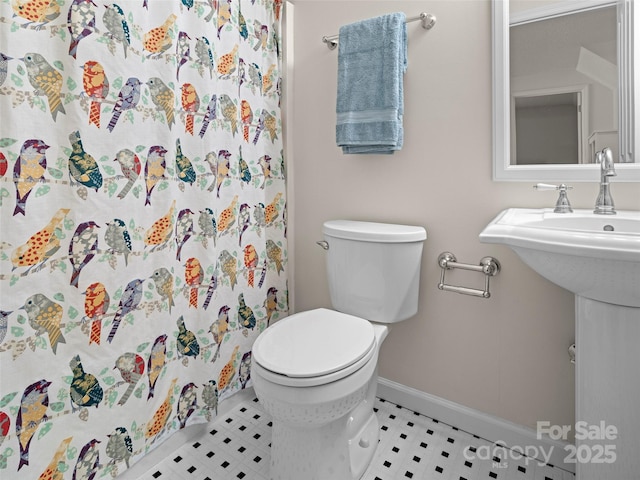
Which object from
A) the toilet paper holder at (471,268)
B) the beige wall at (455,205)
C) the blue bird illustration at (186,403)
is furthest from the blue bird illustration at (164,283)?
the toilet paper holder at (471,268)

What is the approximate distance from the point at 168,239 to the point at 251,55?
0.88m

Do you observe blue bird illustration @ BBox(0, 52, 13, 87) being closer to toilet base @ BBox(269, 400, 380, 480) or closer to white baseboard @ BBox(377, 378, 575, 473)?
toilet base @ BBox(269, 400, 380, 480)

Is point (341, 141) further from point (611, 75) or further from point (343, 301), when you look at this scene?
point (611, 75)

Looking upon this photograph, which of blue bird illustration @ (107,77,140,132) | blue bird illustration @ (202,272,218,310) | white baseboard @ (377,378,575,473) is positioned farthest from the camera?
blue bird illustration @ (202,272,218,310)

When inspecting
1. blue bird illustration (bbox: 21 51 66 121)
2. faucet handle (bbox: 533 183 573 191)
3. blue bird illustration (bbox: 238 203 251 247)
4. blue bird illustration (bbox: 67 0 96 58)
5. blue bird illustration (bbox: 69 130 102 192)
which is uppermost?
blue bird illustration (bbox: 67 0 96 58)

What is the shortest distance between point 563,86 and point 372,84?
64 cm

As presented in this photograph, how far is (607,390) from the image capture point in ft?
3.15

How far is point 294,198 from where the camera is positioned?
188 centimetres

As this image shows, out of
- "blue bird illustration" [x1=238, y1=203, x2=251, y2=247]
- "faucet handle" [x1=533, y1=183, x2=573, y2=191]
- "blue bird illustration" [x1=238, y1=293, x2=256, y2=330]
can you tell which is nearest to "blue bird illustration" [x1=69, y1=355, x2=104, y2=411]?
"blue bird illustration" [x1=238, y1=293, x2=256, y2=330]

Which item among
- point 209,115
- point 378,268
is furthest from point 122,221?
point 378,268

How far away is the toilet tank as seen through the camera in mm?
1384

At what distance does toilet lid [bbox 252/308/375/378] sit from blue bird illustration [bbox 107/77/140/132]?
796 millimetres

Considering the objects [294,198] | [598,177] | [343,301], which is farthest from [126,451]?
[598,177]

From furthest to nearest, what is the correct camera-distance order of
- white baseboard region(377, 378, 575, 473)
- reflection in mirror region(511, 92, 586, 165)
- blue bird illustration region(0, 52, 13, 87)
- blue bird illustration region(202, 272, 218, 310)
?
blue bird illustration region(202, 272, 218, 310) < white baseboard region(377, 378, 575, 473) < reflection in mirror region(511, 92, 586, 165) < blue bird illustration region(0, 52, 13, 87)
